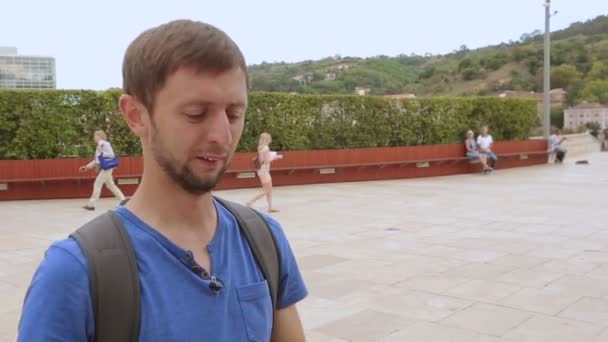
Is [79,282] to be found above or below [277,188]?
above

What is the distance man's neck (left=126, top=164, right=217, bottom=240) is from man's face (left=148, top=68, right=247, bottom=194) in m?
0.04

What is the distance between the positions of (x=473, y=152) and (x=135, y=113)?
1887 cm

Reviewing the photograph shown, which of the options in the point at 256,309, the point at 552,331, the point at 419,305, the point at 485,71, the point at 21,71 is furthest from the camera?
the point at 485,71

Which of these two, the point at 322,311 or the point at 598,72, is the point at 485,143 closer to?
the point at 322,311

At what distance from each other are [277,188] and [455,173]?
6.74 metres

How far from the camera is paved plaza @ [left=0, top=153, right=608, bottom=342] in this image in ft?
15.8

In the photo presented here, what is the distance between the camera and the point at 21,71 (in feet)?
264

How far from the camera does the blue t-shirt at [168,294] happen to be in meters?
1.15

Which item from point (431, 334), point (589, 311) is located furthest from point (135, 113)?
point (589, 311)

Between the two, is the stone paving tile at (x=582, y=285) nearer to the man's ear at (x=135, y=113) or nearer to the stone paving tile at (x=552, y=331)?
the stone paving tile at (x=552, y=331)

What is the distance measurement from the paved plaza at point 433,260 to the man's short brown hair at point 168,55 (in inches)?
141

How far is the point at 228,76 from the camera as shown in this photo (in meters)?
1.31

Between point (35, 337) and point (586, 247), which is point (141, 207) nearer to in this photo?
point (35, 337)

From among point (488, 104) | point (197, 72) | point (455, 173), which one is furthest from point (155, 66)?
point (488, 104)
